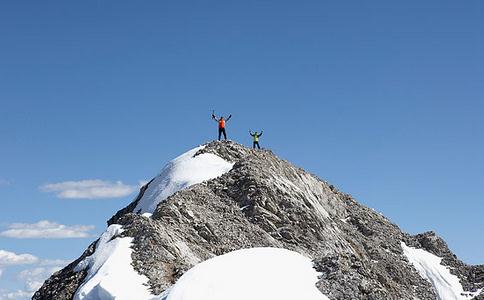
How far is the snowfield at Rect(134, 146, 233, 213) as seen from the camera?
54344mm

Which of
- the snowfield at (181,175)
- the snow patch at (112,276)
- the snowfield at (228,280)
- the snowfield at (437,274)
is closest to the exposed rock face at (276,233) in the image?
the snow patch at (112,276)

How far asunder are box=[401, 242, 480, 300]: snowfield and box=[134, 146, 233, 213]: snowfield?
19831 millimetres

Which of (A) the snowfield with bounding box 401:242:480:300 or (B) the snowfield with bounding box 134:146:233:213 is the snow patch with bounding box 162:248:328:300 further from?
(A) the snowfield with bounding box 401:242:480:300

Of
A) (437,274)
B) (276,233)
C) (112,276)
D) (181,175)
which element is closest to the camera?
(112,276)

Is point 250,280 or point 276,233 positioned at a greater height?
point 276,233

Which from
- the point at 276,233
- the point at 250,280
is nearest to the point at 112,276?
the point at 250,280

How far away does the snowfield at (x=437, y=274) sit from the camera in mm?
60000

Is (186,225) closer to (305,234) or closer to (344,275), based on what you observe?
(305,234)

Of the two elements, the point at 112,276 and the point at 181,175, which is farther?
the point at 181,175

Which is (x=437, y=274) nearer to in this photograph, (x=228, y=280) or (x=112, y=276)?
(x=112, y=276)

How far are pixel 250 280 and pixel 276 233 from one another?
69.0ft

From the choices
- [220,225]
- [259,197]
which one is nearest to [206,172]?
[259,197]

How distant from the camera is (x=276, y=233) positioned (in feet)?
164

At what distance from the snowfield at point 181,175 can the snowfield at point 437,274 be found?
1983 cm
